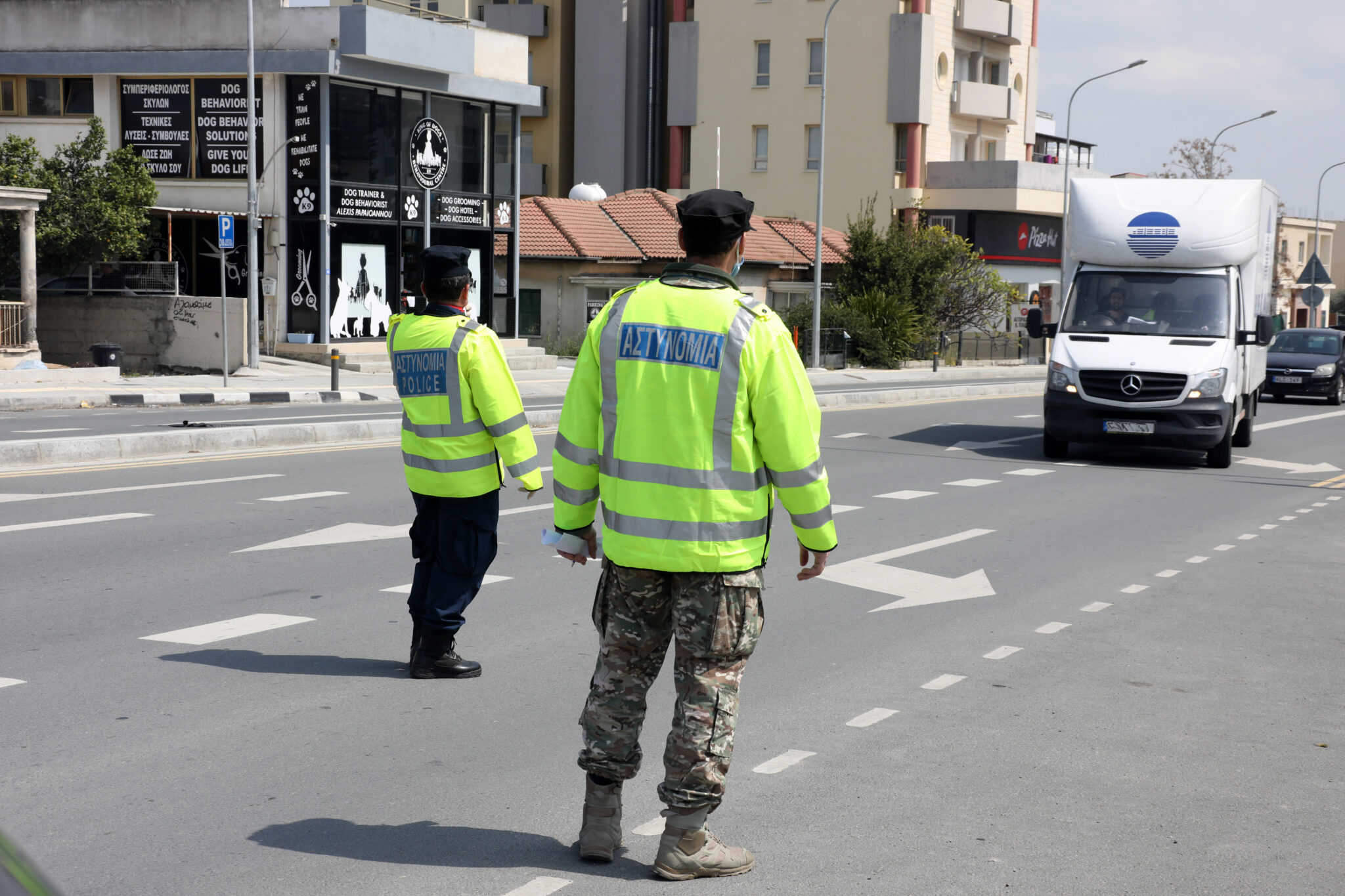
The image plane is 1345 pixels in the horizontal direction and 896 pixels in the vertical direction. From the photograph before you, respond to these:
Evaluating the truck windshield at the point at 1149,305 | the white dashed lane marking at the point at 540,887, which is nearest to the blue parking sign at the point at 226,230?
the truck windshield at the point at 1149,305

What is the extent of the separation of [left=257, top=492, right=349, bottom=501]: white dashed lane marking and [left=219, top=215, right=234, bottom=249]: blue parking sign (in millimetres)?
13086

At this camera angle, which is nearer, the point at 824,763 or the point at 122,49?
the point at 824,763

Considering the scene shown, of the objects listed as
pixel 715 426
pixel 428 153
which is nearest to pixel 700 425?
pixel 715 426

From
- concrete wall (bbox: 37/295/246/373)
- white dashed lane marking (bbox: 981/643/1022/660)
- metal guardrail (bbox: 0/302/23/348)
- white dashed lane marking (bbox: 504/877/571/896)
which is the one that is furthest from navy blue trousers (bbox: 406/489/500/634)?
concrete wall (bbox: 37/295/246/373)

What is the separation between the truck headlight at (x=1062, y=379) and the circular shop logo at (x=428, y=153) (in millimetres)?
20728

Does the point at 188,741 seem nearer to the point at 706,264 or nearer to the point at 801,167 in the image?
the point at 706,264

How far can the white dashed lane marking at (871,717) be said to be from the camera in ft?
18.6

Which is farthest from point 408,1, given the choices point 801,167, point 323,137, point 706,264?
point 706,264

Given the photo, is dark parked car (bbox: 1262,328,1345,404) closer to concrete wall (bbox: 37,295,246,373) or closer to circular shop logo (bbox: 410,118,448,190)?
circular shop logo (bbox: 410,118,448,190)

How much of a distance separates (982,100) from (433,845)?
181ft

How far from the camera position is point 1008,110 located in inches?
2263

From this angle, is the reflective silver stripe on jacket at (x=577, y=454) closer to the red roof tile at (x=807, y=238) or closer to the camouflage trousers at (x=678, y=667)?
the camouflage trousers at (x=678, y=667)

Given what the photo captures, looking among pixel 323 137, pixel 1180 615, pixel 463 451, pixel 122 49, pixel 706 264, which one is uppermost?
pixel 122 49

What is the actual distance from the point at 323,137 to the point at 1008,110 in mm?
34467
